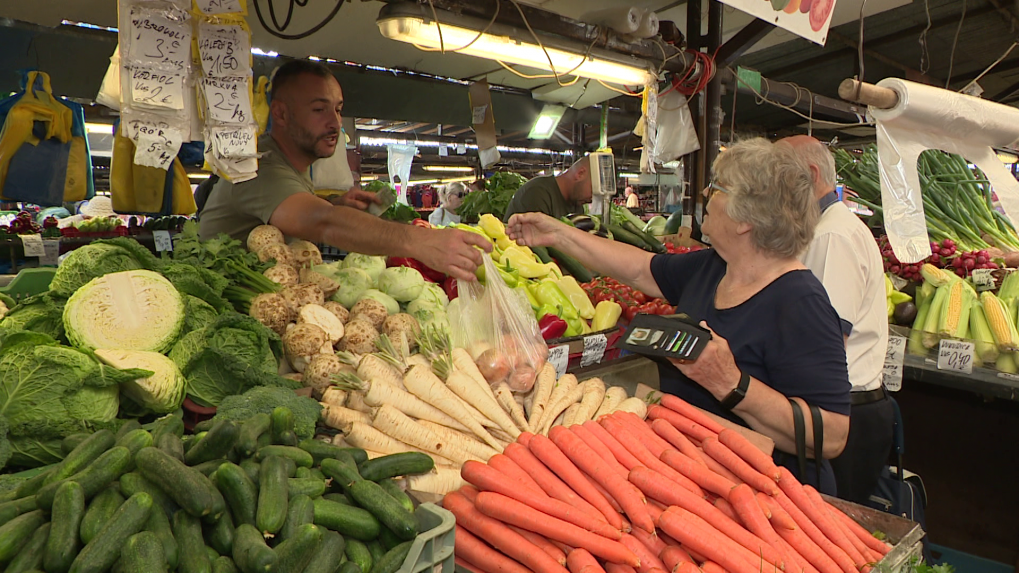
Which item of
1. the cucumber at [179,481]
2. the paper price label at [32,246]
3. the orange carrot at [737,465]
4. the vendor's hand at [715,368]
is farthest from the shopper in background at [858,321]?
the paper price label at [32,246]

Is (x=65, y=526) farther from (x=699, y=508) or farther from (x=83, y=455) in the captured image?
(x=699, y=508)

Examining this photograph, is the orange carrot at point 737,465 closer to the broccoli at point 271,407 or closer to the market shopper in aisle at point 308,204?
the market shopper in aisle at point 308,204

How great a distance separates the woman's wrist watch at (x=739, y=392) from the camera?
7.05 feet

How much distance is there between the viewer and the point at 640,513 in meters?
1.63

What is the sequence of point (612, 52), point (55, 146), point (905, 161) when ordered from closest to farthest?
point (905, 161)
point (612, 52)
point (55, 146)

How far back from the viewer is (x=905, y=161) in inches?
106

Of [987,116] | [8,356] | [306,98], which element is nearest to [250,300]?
[8,356]

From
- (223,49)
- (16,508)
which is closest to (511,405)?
(16,508)

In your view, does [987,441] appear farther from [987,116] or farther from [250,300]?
[250,300]

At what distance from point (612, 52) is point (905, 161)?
2121mm

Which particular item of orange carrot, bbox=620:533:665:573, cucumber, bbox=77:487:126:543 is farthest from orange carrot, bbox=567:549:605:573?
cucumber, bbox=77:487:126:543

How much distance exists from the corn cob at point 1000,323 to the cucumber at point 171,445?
427 centimetres

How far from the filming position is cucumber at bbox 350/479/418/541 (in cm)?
136

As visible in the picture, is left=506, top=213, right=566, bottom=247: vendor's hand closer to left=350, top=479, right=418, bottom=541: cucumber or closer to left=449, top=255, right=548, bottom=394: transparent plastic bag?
left=449, top=255, right=548, bottom=394: transparent plastic bag
